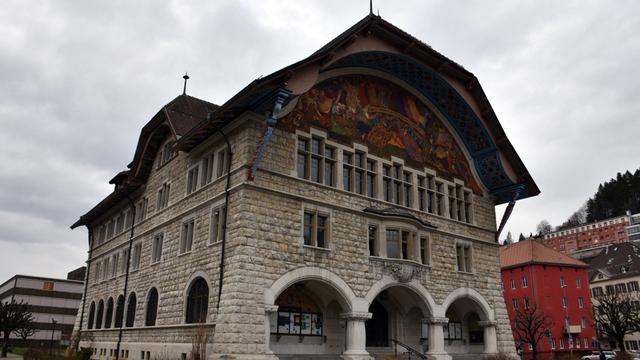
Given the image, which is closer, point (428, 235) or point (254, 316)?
point (254, 316)

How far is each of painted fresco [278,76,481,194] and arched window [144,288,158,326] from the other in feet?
33.0

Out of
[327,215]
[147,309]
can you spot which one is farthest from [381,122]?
[147,309]

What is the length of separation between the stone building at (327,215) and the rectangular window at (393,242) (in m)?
0.05

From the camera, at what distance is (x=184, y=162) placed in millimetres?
24516

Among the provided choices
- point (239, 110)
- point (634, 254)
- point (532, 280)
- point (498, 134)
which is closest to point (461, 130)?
point (498, 134)

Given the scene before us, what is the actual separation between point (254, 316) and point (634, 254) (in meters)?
62.4

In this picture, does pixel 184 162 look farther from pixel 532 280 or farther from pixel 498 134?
pixel 532 280

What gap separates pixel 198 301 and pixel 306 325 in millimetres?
4263

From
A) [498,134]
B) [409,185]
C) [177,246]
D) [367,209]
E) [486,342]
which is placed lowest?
[486,342]

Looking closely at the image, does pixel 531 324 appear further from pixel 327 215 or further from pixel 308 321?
pixel 327 215

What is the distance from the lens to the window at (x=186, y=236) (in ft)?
72.9

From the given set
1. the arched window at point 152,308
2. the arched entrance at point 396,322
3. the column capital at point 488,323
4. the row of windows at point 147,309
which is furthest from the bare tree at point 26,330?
the column capital at point 488,323

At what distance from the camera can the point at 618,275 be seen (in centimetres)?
6328

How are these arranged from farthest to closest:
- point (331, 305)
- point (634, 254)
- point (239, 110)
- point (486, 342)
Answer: point (634, 254)
point (486, 342)
point (331, 305)
point (239, 110)
